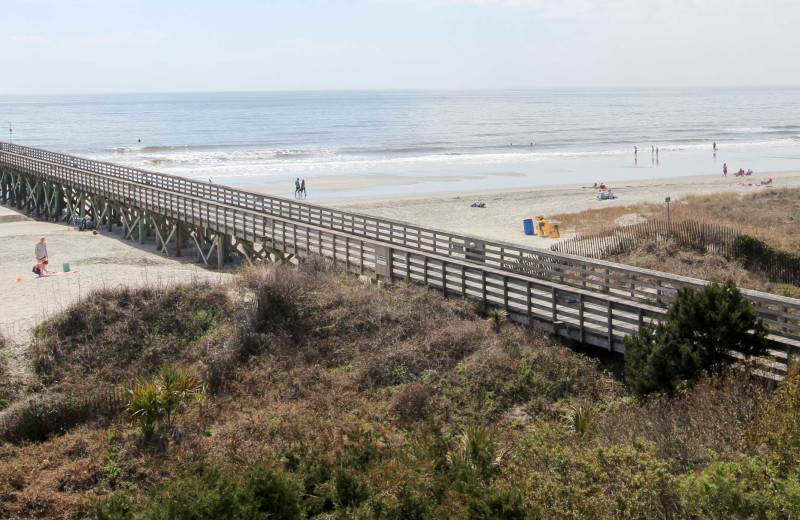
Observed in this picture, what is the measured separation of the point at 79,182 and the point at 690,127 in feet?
299

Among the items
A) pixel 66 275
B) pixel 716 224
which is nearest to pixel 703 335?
pixel 716 224

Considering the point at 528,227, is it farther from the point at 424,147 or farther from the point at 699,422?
the point at 424,147

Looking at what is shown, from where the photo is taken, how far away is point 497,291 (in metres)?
16.0

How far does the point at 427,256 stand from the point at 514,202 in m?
25.4

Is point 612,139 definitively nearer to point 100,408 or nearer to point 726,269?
point 726,269

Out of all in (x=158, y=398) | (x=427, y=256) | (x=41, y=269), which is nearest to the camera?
(x=158, y=398)

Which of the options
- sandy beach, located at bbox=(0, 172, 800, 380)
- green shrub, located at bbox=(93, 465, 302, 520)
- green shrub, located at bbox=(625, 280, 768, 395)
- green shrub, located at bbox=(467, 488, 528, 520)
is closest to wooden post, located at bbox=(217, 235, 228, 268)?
sandy beach, located at bbox=(0, 172, 800, 380)

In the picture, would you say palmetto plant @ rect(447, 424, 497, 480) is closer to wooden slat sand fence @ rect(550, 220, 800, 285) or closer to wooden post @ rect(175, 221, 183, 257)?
wooden slat sand fence @ rect(550, 220, 800, 285)

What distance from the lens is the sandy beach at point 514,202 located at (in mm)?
33844

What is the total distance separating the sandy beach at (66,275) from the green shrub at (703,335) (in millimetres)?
10942

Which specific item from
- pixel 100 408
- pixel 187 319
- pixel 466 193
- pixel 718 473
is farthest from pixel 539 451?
pixel 466 193

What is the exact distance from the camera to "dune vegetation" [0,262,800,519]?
821cm

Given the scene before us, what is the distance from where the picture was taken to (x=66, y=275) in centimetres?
2252

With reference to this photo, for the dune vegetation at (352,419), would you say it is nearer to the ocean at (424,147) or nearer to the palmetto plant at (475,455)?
the palmetto plant at (475,455)
